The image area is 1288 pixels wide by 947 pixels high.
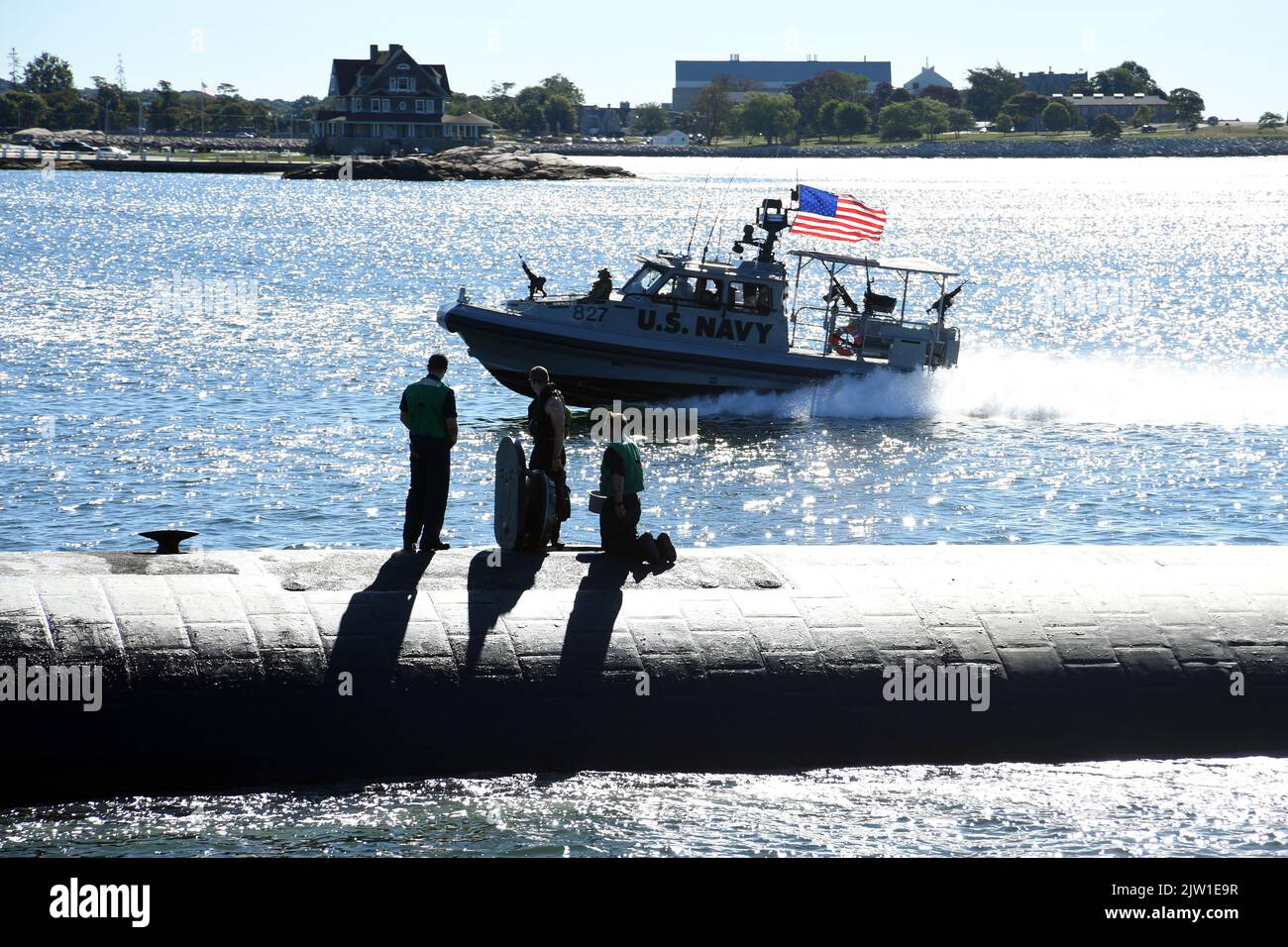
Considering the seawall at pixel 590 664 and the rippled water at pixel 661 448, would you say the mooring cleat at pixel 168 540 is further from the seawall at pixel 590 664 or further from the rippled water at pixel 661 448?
the rippled water at pixel 661 448

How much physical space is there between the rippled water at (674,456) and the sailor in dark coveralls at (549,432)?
3458 millimetres

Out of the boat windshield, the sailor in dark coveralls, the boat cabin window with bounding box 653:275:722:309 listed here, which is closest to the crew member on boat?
the boat windshield

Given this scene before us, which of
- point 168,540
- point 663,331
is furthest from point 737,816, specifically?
point 663,331

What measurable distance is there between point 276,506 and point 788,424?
569 inches

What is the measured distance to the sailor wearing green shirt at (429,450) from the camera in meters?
16.2

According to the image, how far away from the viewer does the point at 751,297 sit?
129ft

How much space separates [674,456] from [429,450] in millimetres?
19946

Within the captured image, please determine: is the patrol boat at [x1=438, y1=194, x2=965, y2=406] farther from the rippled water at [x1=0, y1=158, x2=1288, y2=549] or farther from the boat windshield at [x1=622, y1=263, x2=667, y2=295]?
the rippled water at [x1=0, y1=158, x2=1288, y2=549]

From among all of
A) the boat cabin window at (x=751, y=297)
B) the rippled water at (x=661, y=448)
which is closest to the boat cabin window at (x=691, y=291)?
the boat cabin window at (x=751, y=297)

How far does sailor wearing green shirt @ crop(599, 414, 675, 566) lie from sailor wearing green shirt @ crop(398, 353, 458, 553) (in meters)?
1.98

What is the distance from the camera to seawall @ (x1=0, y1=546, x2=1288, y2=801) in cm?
1282
